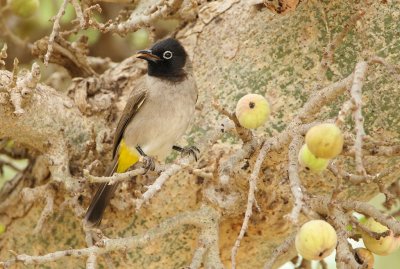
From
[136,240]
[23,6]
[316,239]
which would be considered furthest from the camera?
[23,6]

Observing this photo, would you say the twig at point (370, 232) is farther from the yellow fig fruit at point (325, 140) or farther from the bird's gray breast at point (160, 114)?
the bird's gray breast at point (160, 114)

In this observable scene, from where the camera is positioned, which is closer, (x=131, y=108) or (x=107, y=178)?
(x=107, y=178)

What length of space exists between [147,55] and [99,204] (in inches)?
39.1

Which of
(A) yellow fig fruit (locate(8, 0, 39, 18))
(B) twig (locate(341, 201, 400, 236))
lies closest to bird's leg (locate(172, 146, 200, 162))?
(B) twig (locate(341, 201, 400, 236))

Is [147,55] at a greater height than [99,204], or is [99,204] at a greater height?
[147,55]

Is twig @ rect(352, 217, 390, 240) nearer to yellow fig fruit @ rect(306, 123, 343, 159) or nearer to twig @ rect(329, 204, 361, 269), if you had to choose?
twig @ rect(329, 204, 361, 269)

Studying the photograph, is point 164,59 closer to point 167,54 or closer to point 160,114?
point 167,54

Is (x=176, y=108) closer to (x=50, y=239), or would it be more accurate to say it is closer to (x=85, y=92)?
(x=85, y=92)

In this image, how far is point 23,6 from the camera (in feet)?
12.4

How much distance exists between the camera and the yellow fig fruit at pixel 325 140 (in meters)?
1.87

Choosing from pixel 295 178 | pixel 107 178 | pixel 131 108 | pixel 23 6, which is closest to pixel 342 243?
pixel 295 178

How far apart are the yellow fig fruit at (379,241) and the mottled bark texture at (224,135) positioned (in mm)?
374

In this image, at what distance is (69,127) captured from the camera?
3.42 m

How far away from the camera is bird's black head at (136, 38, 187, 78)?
12.5 feet
